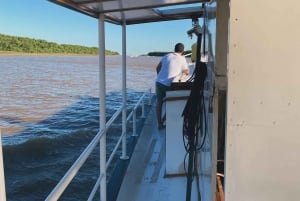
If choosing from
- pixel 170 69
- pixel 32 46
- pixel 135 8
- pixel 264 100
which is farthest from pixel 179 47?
pixel 32 46

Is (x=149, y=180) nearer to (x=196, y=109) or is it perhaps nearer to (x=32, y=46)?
(x=196, y=109)

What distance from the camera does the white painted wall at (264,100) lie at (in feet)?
4.67

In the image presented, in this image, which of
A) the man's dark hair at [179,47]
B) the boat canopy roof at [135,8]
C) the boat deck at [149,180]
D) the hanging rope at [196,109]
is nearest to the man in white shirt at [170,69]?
the man's dark hair at [179,47]

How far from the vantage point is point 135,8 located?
2.83 m

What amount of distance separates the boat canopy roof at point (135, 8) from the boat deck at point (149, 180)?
1.59m

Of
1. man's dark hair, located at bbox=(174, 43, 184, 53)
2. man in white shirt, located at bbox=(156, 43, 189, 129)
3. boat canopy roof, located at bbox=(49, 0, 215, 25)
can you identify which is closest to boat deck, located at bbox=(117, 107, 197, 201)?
man in white shirt, located at bbox=(156, 43, 189, 129)

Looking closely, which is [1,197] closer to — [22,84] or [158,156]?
[158,156]

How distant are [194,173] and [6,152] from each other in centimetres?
630

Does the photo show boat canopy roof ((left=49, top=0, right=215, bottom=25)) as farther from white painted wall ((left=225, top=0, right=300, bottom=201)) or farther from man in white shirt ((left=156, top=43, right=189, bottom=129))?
man in white shirt ((left=156, top=43, right=189, bottom=129))

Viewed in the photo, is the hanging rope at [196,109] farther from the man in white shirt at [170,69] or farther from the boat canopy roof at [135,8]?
the man in white shirt at [170,69]

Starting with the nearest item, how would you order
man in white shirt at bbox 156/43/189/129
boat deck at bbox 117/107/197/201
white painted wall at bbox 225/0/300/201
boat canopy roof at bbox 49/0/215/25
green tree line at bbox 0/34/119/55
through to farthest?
white painted wall at bbox 225/0/300/201, boat canopy roof at bbox 49/0/215/25, boat deck at bbox 117/107/197/201, man in white shirt at bbox 156/43/189/129, green tree line at bbox 0/34/119/55

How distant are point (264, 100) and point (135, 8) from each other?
1636 mm

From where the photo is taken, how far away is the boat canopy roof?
2322mm

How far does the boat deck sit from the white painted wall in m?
1.76
